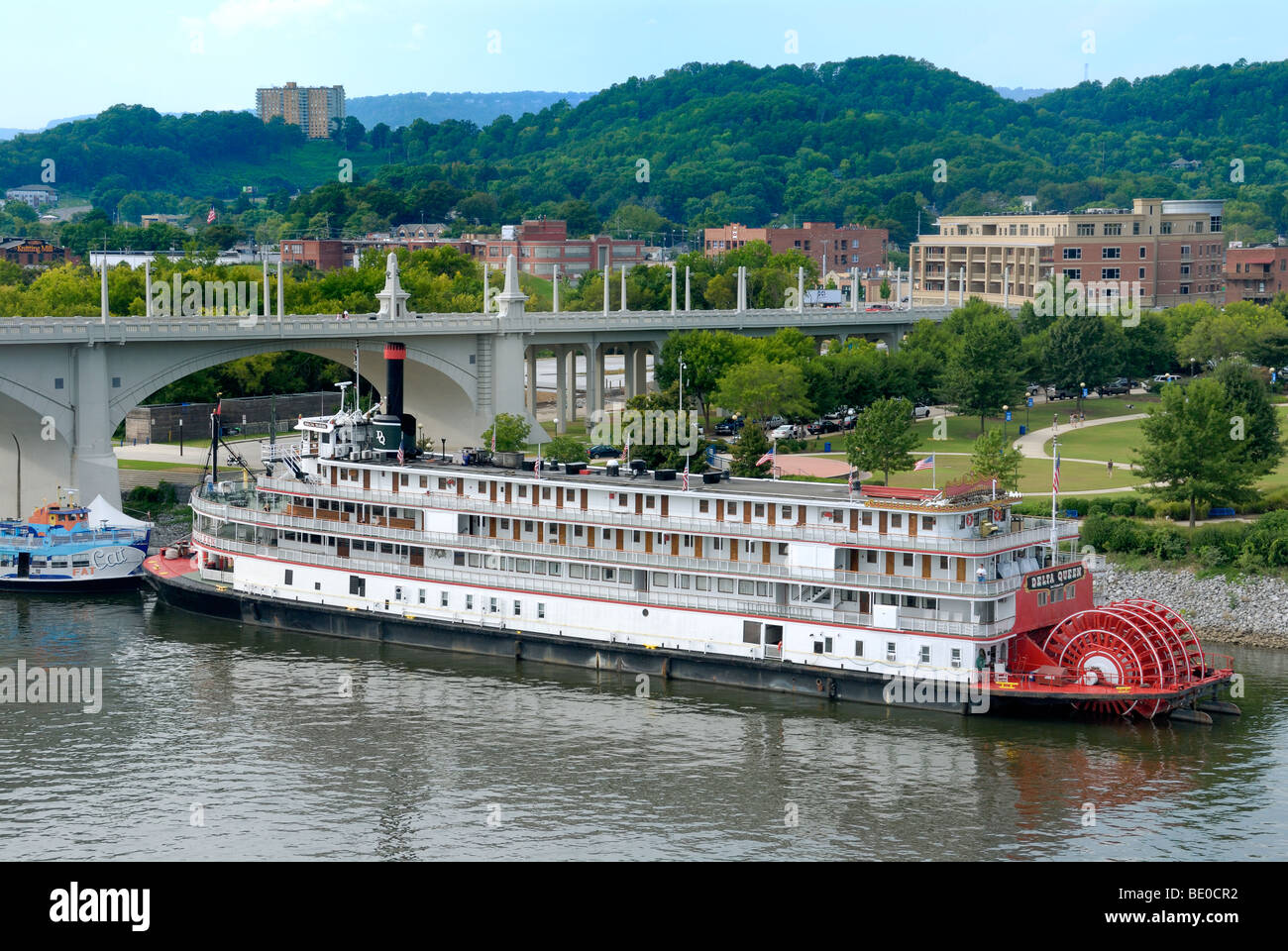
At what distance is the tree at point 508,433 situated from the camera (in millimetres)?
80625

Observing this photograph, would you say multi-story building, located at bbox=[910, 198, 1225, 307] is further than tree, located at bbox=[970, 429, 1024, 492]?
Yes

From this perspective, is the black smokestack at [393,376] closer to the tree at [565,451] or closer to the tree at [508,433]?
the tree at [565,451]

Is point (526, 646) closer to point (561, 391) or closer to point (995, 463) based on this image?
point (995, 463)

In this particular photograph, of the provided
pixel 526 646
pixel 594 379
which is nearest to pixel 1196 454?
pixel 526 646

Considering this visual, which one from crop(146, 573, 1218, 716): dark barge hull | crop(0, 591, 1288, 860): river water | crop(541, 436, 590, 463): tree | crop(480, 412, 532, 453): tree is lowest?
crop(0, 591, 1288, 860): river water

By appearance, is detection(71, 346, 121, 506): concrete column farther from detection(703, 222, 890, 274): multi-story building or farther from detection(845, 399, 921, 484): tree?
detection(703, 222, 890, 274): multi-story building

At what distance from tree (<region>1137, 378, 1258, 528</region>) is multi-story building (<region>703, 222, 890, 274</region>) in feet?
383

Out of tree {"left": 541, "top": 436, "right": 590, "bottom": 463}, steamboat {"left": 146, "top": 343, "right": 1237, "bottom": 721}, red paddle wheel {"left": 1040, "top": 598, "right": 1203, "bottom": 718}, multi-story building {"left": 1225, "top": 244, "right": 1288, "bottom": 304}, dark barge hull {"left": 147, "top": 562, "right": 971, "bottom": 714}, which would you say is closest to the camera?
red paddle wheel {"left": 1040, "top": 598, "right": 1203, "bottom": 718}

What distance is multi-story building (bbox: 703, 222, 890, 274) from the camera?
7328 inches

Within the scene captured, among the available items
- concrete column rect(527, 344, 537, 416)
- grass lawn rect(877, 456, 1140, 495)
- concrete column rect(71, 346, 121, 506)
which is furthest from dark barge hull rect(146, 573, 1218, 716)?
concrete column rect(527, 344, 537, 416)

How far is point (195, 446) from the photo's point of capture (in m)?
93.6

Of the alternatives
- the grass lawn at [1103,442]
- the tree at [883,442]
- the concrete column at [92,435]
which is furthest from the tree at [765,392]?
the concrete column at [92,435]

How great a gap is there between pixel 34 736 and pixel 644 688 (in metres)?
16.2
